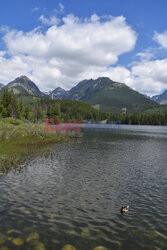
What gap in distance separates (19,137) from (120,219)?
48.6 meters

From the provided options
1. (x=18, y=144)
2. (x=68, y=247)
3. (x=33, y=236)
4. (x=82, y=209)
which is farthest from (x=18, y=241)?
(x=18, y=144)

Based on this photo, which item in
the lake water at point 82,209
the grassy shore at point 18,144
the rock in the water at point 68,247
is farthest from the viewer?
the grassy shore at point 18,144

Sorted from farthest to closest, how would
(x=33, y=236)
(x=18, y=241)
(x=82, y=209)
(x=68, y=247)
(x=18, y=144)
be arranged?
1. (x=18, y=144)
2. (x=82, y=209)
3. (x=33, y=236)
4. (x=18, y=241)
5. (x=68, y=247)

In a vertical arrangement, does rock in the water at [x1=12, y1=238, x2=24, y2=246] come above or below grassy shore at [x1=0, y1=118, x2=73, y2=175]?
below

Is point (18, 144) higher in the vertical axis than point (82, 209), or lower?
higher

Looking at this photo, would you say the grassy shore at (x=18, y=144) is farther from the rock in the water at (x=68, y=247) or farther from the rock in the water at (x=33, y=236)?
the rock in the water at (x=68, y=247)

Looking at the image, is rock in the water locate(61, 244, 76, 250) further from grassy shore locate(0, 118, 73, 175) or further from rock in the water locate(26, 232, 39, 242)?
grassy shore locate(0, 118, 73, 175)

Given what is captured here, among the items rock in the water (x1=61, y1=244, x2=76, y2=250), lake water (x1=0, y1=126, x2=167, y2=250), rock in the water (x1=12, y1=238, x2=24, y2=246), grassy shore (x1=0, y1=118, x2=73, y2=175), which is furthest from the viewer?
grassy shore (x1=0, y1=118, x2=73, y2=175)

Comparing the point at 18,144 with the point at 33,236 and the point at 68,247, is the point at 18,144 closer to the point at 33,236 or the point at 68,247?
the point at 33,236

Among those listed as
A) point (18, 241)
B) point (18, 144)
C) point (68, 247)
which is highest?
point (18, 144)

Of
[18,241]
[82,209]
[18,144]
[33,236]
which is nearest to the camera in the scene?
[18,241]

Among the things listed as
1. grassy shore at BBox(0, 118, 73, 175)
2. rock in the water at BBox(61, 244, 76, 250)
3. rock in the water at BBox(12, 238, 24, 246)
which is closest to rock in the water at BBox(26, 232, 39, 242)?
rock in the water at BBox(12, 238, 24, 246)

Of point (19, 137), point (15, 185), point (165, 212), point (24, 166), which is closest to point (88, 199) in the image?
point (165, 212)

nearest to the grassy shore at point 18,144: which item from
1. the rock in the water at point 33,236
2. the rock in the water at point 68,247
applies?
the rock in the water at point 33,236
